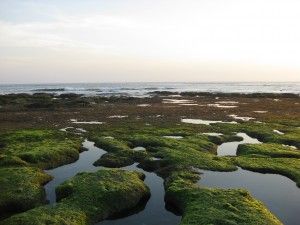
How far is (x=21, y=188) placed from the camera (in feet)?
77.0

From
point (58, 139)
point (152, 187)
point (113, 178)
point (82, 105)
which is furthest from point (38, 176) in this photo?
point (82, 105)

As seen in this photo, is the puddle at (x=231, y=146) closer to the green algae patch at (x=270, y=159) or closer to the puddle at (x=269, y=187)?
the green algae patch at (x=270, y=159)

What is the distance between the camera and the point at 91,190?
23.2 m

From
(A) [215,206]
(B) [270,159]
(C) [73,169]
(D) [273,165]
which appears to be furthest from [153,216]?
(B) [270,159]

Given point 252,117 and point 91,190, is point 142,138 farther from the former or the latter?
point 252,117

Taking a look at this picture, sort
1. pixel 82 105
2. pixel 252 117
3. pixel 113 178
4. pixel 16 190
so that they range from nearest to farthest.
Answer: pixel 16 190 < pixel 113 178 < pixel 252 117 < pixel 82 105

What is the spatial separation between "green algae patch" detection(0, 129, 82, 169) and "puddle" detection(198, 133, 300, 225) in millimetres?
11706

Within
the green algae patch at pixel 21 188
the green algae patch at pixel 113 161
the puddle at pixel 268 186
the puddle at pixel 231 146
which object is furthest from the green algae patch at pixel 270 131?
the green algae patch at pixel 21 188

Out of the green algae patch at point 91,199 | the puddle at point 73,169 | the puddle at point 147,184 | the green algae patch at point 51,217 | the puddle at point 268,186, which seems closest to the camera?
the green algae patch at point 51,217

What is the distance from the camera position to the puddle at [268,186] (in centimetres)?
2223

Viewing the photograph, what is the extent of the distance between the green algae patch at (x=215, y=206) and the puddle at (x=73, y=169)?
7156mm

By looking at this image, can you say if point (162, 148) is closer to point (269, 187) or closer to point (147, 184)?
point (147, 184)

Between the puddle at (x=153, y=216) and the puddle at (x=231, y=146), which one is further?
the puddle at (x=231, y=146)

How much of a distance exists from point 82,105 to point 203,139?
41.8 metres
